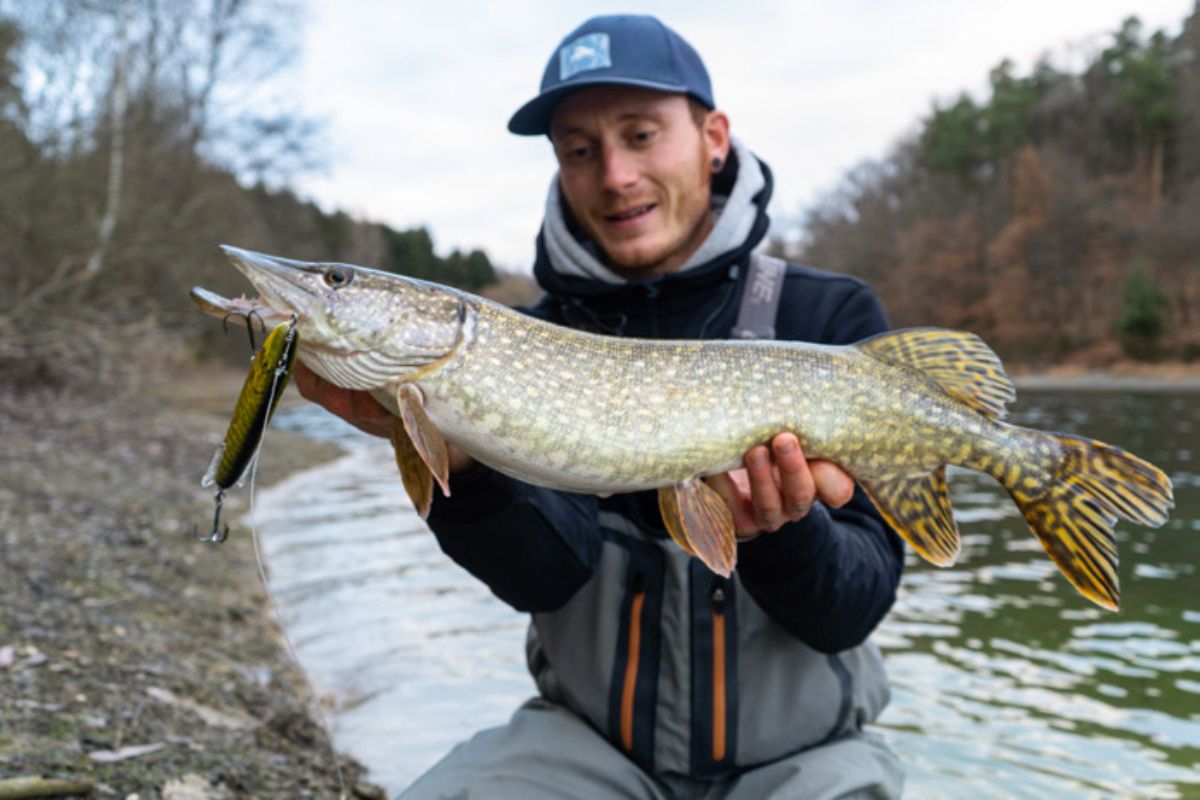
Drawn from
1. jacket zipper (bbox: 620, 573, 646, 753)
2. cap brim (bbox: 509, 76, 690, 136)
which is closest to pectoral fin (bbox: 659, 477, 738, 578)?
jacket zipper (bbox: 620, 573, 646, 753)

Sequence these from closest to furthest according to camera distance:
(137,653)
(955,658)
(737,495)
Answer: (737,495) < (137,653) < (955,658)

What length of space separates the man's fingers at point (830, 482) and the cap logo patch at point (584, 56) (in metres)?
1.26

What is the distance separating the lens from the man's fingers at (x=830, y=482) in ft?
7.38

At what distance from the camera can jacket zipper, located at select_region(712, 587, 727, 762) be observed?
240cm

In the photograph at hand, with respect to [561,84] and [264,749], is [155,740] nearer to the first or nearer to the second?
[264,749]

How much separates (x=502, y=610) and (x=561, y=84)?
13.4ft

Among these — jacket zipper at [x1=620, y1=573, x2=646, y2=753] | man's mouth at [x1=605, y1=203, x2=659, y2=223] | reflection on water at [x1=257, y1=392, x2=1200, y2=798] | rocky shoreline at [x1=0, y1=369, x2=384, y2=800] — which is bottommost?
reflection on water at [x1=257, y1=392, x2=1200, y2=798]

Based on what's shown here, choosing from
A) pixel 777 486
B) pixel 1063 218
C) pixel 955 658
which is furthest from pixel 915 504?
pixel 1063 218

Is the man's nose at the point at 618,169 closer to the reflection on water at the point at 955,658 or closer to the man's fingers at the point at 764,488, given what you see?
the man's fingers at the point at 764,488

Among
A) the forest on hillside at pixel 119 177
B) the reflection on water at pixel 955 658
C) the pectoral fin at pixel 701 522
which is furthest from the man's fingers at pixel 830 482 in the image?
the forest on hillside at pixel 119 177

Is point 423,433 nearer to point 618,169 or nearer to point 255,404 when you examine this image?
point 255,404

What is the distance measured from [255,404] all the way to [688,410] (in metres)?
0.92

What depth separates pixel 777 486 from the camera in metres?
2.22

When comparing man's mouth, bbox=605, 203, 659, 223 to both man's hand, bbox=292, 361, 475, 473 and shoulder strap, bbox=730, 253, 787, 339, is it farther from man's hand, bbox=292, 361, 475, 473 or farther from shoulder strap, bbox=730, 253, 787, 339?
man's hand, bbox=292, 361, 475, 473
